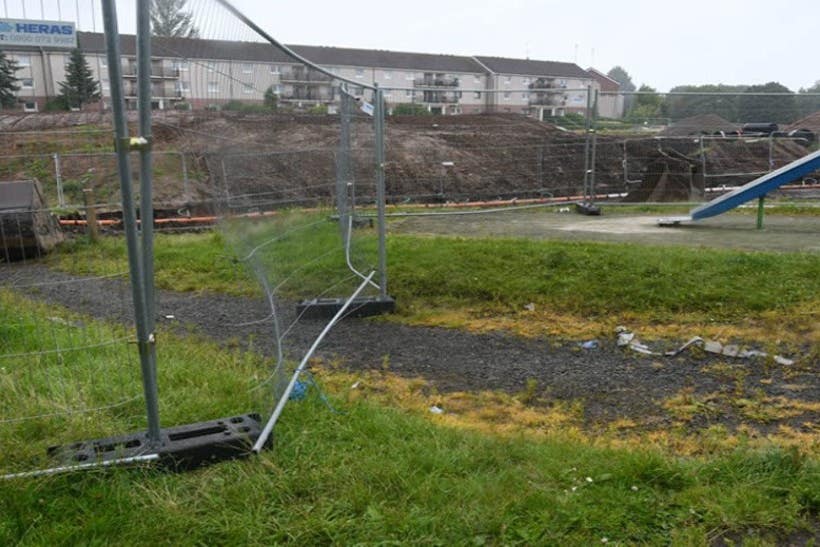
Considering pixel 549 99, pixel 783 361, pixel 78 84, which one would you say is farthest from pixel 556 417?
pixel 549 99

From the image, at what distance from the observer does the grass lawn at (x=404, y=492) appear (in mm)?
2584

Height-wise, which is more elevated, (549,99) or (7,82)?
(549,99)

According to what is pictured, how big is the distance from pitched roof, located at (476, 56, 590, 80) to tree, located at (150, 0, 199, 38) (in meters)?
71.7

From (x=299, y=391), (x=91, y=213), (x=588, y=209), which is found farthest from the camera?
(x=588, y=209)

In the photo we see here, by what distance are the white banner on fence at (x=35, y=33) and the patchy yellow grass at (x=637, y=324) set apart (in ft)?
14.1

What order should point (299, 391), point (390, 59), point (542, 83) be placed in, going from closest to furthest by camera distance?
point (299, 391) < point (390, 59) < point (542, 83)

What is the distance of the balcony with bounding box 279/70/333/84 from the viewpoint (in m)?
4.56

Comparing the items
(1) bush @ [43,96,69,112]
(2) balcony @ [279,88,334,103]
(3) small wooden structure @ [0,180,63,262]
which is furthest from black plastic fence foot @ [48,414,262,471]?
(3) small wooden structure @ [0,180,63,262]

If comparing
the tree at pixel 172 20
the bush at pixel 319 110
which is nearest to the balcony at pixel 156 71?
the tree at pixel 172 20

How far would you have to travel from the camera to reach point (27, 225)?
8.68 meters

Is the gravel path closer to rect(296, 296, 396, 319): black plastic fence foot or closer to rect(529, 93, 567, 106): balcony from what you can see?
rect(296, 296, 396, 319): black plastic fence foot

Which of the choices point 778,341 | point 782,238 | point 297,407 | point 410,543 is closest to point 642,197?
point 782,238

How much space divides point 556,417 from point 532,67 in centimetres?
7778

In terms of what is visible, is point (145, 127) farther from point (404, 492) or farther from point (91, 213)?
point (91, 213)
